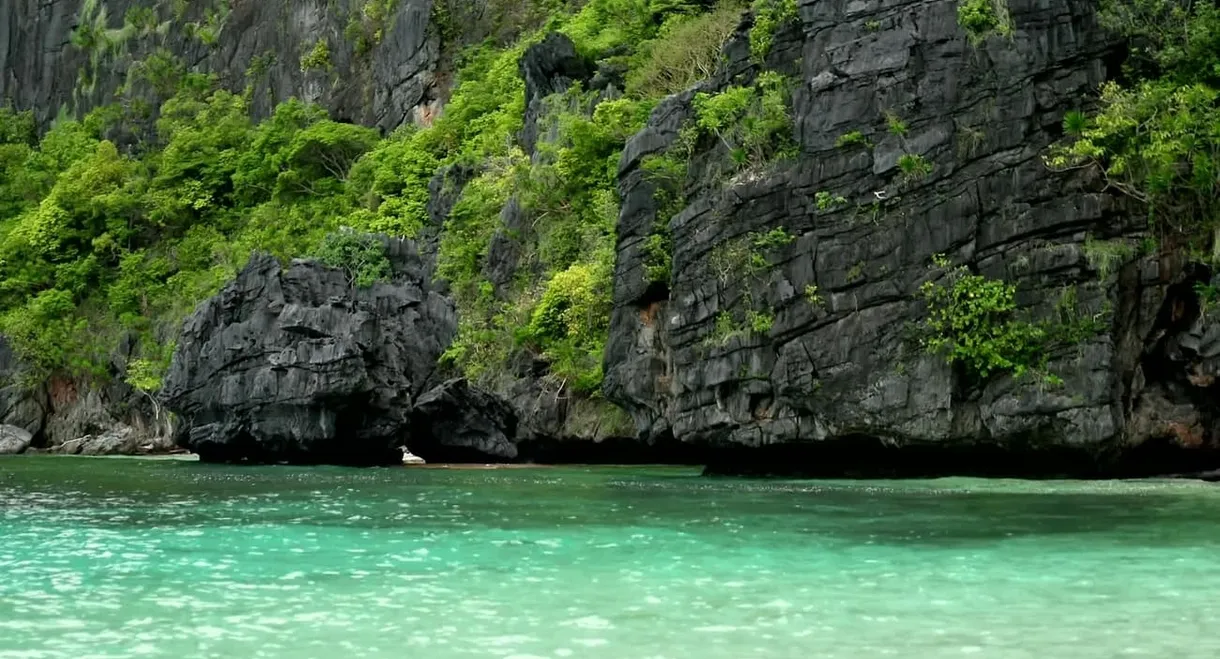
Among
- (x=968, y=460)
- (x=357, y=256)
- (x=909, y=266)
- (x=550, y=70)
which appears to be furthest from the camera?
(x=550, y=70)

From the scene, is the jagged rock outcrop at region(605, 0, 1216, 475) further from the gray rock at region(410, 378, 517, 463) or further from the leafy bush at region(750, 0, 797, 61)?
the gray rock at region(410, 378, 517, 463)

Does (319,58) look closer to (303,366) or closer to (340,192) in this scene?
(340,192)

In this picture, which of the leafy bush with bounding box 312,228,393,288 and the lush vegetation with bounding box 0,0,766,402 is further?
the leafy bush with bounding box 312,228,393,288

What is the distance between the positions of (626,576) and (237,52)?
59170 millimetres

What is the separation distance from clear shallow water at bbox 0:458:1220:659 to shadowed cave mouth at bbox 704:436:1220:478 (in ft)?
6.61

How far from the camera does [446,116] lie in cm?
4978

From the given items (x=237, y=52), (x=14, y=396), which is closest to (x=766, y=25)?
(x=14, y=396)

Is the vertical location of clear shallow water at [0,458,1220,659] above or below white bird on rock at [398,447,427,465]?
below

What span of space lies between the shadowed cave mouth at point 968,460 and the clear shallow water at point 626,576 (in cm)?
201

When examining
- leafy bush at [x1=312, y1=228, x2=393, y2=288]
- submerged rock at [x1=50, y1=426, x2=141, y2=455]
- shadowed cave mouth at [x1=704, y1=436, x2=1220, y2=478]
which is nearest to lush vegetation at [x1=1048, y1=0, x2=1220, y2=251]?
shadowed cave mouth at [x1=704, y1=436, x2=1220, y2=478]

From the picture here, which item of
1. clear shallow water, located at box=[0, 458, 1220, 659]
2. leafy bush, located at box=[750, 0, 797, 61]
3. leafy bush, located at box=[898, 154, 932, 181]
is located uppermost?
leafy bush, located at box=[750, 0, 797, 61]

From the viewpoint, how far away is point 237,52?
6406 cm

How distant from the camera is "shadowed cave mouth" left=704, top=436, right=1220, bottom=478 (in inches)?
882

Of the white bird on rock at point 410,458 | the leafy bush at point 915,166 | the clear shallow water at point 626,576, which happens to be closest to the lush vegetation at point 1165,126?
the leafy bush at point 915,166
